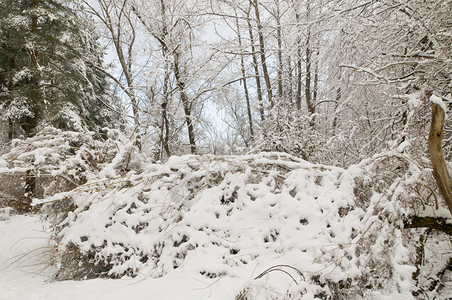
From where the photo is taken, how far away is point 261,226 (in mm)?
2229

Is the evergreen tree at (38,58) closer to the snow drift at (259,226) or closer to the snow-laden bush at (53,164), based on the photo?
the snow-laden bush at (53,164)

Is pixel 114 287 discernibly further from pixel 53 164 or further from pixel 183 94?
pixel 183 94

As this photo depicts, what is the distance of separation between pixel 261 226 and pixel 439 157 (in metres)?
1.46

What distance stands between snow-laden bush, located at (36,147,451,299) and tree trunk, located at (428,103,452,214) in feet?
0.51

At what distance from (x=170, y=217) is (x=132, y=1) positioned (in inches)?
367

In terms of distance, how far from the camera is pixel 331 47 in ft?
14.2

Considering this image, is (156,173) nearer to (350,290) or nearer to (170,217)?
(170,217)

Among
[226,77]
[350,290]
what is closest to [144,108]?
[226,77]

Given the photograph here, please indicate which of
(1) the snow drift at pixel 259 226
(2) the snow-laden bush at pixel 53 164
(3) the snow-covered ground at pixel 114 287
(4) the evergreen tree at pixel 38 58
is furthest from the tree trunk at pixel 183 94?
(3) the snow-covered ground at pixel 114 287

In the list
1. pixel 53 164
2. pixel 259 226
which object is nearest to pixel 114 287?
pixel 259 226

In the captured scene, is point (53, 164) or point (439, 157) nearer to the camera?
point (439, 157)

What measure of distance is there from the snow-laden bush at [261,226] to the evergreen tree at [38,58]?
671 cm

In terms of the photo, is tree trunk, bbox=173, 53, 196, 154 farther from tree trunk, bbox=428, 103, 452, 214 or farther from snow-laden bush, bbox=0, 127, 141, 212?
tree trunk, bbox=428, 103, 452, 214

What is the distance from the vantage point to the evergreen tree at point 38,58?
8547 mm
